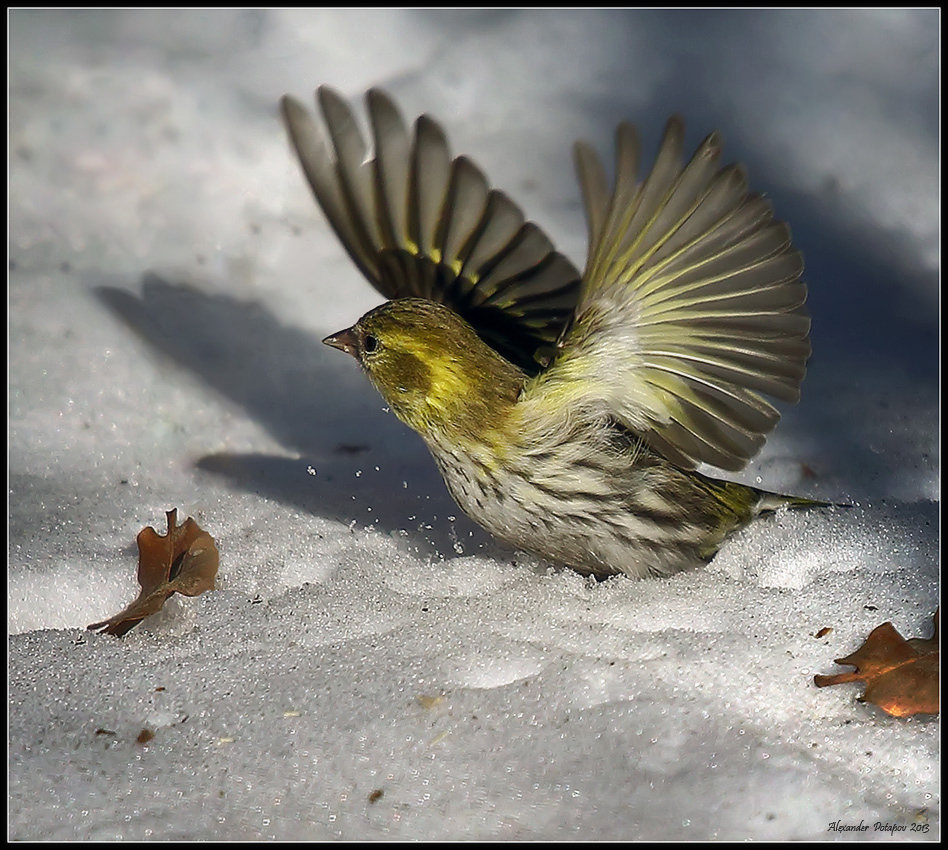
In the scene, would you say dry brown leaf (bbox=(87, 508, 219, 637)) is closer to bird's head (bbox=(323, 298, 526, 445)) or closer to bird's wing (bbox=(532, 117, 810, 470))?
bird's head (bbox=(323, 298, 526, 445))

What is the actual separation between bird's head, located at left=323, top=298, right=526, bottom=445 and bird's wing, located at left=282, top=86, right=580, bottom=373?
32cm

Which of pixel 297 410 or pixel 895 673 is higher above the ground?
pixel 297 410

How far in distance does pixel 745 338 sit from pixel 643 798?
3.21 feet

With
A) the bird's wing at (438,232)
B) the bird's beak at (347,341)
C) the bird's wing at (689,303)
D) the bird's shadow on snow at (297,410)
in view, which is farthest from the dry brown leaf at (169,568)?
the bird's wing at (689,303)

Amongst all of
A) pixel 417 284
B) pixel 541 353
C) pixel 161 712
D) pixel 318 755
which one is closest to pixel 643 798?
pixel 318 755

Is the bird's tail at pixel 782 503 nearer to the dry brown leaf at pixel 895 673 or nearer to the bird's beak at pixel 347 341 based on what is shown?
the dry brown leaf at pixel 895 673

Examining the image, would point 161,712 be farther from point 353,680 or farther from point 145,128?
point 145,128

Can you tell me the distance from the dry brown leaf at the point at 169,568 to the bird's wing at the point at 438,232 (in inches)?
32.8

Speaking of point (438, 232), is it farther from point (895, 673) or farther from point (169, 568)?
point (895, 673)

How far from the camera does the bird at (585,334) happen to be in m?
2.24

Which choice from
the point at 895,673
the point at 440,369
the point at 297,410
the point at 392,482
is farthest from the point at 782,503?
the point at 297,410

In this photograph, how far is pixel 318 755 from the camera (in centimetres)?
200

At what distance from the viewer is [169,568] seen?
105 inches

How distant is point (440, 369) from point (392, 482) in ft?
2.63
